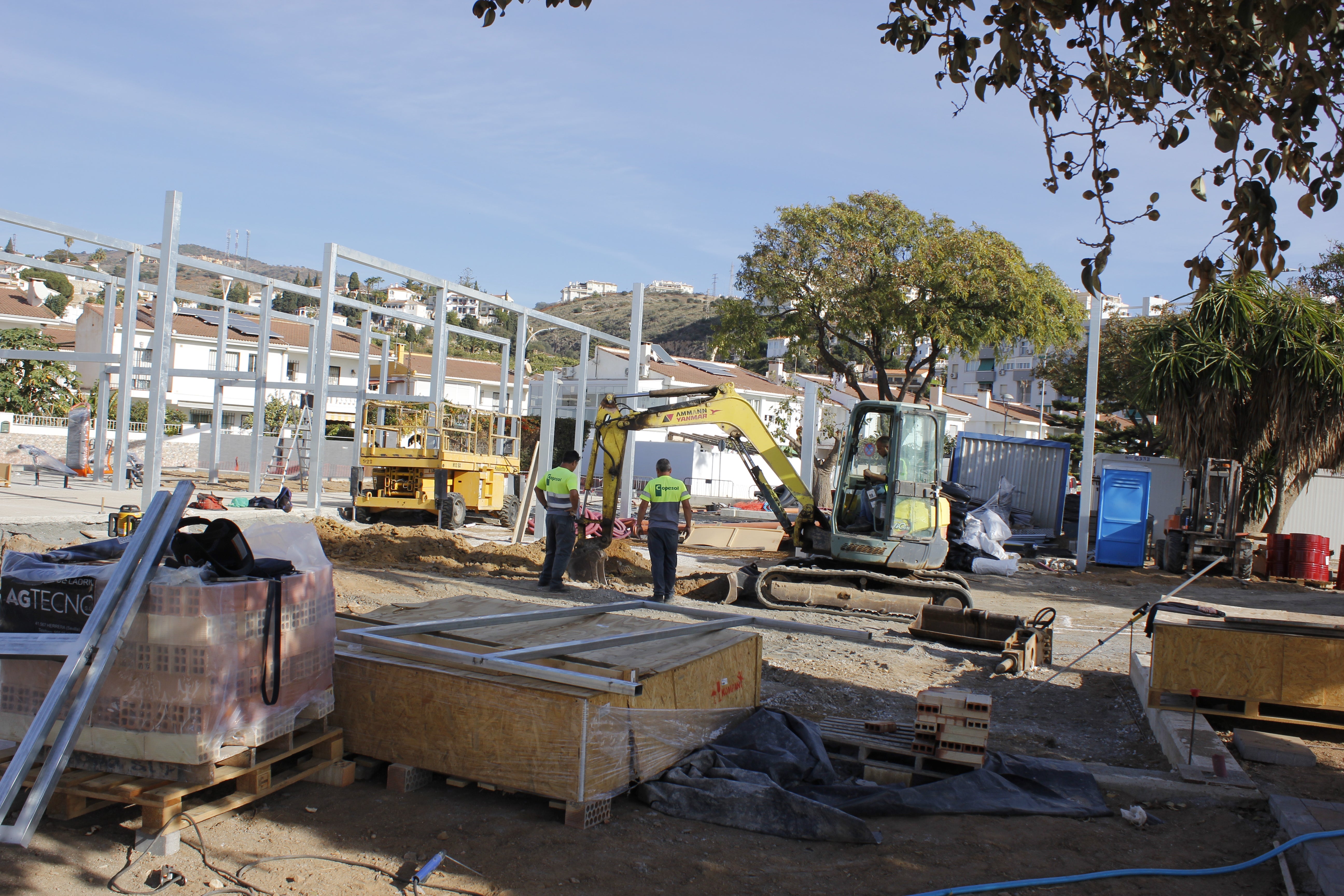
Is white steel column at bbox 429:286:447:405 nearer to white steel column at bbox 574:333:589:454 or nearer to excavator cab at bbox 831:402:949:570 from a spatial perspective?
white steel column at bbox 574:333:589:454

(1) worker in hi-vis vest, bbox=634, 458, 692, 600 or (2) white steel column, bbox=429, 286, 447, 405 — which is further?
(2) white steel column, bbox=429, 286, 447, 405

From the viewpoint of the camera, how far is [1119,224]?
531cm

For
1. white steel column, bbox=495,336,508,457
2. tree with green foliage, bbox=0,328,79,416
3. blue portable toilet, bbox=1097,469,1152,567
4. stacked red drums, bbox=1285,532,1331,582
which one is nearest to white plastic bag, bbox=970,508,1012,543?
blue portable toilet, bbox=1097,469,1152,567

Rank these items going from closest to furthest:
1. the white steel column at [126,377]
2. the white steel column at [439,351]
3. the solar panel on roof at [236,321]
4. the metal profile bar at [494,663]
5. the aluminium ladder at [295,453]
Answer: the metal profile bar at [494,663], the white steel column at [126,377], the white steel column at [439,351], the aluminium ladder at [295,453], the solar panel on roof at [236,321]

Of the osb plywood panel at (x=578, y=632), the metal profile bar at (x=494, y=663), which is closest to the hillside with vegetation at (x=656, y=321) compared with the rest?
the osb plywood panel at (x=578, y=632)

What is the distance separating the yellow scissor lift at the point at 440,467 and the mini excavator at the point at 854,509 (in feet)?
16.6

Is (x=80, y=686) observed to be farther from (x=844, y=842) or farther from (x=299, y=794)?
(x=844, y=842)

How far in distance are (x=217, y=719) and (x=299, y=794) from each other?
0.91 metres

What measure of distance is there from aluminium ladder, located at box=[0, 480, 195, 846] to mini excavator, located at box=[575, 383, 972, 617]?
8571 mm

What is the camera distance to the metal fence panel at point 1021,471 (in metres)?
22.1

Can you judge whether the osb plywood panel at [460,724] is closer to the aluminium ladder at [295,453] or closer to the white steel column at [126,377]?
the white steel column at [126,377]

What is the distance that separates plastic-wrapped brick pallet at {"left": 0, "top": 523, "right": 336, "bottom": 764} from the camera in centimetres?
388

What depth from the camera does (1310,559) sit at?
18.0 meters

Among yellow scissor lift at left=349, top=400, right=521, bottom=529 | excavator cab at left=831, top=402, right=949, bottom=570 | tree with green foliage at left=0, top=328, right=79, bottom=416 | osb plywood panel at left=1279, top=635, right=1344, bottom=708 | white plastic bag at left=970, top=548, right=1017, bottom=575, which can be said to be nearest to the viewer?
osb plywood panel at left=1279, top=635, right=1344, bottom=708
